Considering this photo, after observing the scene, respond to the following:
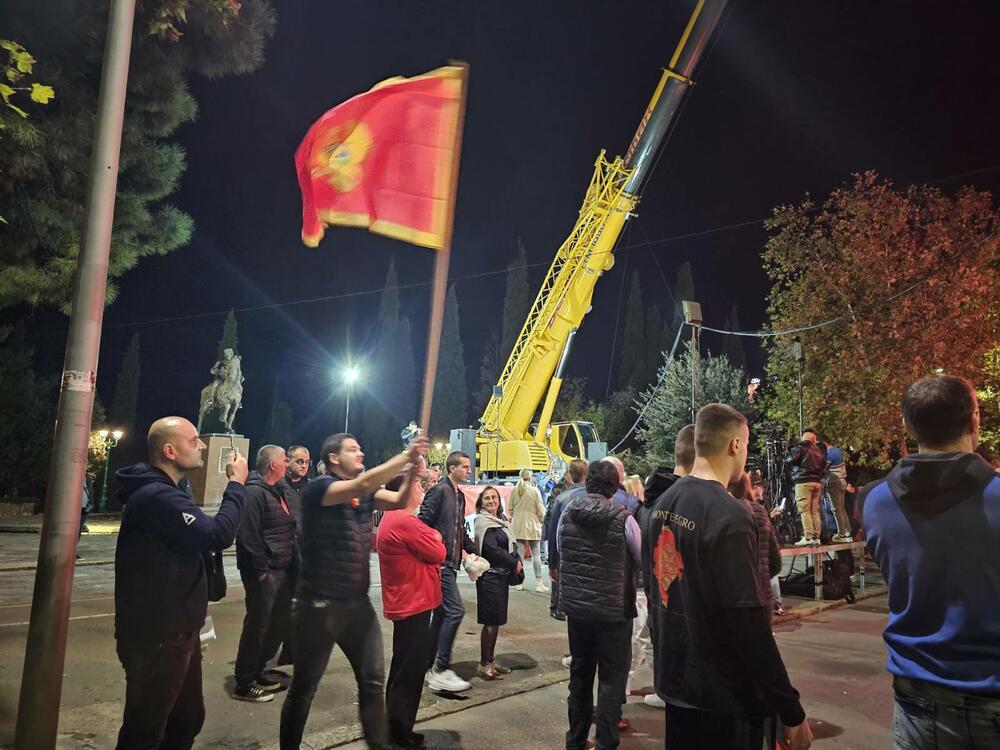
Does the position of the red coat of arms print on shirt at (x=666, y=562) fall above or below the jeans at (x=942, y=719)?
above

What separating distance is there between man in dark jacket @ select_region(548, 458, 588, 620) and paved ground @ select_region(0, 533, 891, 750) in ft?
2.40

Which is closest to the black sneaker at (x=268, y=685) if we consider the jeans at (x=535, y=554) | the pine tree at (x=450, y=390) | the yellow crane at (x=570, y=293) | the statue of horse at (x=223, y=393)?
the jeans at (x=535, y=554)

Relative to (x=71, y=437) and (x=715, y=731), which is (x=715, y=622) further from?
(x=71, y=437)

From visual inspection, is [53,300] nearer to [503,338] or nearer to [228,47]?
[228,47]

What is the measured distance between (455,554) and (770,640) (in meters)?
3.63

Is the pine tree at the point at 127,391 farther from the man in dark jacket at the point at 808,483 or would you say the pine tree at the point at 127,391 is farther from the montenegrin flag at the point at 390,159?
the montenegrin flag at the point at 390,159

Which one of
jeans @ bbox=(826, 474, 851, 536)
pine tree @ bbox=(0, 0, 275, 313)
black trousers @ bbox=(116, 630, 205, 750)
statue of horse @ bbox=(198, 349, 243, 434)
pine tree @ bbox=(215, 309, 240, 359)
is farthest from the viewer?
pine tree @ bbox=(215, 309, 240, 359)

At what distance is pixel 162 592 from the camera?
3.15 metres

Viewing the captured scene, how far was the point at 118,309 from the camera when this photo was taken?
128 feet

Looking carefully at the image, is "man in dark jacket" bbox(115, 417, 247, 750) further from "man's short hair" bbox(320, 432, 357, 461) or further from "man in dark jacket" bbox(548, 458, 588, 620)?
"man in dark jacket" bbox(548, 458, 588, 620)

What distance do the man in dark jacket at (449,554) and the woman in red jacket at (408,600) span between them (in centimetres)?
94

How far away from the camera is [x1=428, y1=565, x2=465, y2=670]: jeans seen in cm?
566

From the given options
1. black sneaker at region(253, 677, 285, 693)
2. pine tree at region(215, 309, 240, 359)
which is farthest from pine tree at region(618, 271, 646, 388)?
black sneaker at region(253, 677, 285, 693)

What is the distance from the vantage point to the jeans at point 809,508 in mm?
10359
